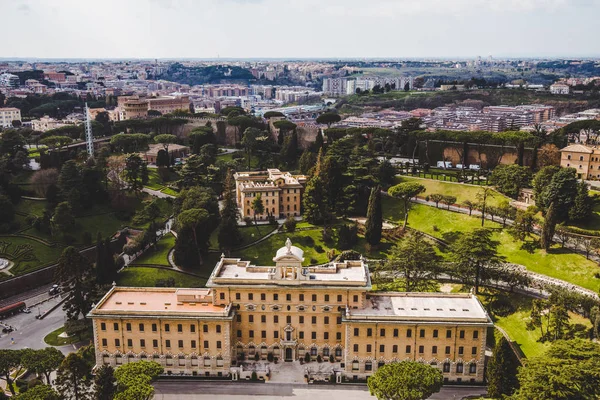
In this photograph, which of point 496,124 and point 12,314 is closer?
point 12,314

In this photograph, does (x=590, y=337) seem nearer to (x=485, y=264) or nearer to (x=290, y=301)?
(x=485, y=264)

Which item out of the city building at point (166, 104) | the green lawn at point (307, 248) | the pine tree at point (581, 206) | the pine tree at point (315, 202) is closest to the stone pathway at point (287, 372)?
the green lawn at point (307, 248)

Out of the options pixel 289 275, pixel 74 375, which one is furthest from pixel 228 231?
pixel 74 375

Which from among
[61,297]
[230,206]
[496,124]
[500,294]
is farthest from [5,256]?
[496,124]

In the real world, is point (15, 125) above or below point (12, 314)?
above

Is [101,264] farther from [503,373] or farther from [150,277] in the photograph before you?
[503,373]

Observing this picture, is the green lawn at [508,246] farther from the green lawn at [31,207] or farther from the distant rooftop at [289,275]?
the green lawn at [31,207]

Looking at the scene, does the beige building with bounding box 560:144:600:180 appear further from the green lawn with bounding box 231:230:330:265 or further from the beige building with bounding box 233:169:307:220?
the beige building with bounding box 233:169:307:220

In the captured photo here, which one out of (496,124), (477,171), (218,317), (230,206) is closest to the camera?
(218,317)
